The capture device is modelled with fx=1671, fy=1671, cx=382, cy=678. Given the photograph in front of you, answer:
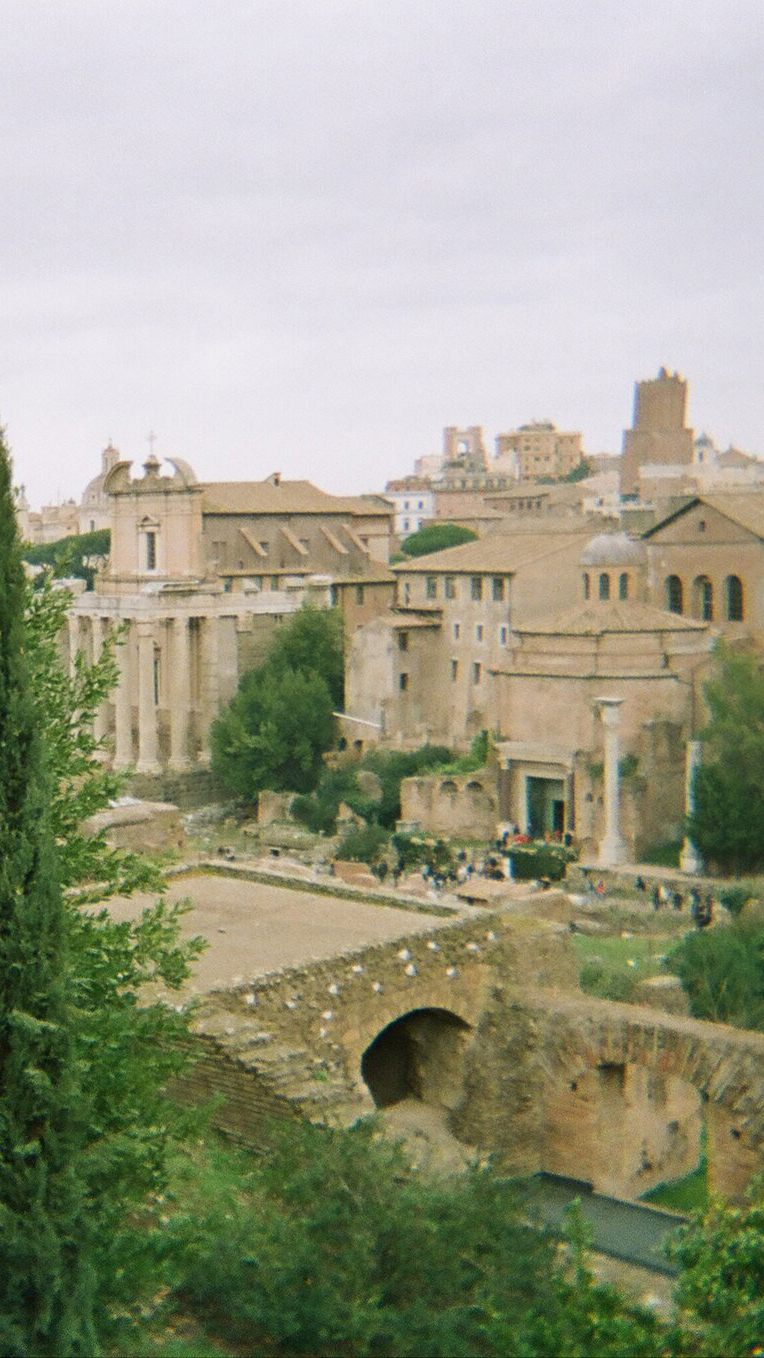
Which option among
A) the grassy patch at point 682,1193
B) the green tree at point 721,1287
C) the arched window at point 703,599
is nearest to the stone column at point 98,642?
the arched window at point 703,599

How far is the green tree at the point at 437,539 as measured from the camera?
235ft

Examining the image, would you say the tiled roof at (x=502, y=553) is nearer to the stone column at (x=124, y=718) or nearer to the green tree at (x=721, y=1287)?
the stone column at (x=124, y=718)

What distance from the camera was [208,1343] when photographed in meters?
8.46

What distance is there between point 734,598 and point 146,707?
52.0 feet

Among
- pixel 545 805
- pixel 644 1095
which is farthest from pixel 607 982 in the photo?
pixel 545 805

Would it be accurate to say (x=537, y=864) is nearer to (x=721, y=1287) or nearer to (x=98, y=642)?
(x=98, y=642)

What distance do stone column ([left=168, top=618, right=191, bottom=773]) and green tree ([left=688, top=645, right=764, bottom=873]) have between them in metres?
16.8

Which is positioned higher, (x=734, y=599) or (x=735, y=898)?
(x=734, y=599)

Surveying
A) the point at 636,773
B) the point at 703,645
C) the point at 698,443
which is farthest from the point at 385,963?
the point at 698,443

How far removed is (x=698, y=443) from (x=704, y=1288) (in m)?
111

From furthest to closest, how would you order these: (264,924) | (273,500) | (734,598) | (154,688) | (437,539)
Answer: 1. (437,539)
2. (273,500)
3. (154,688)
4. (734,598)
5. (264,924)

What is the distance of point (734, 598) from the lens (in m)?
37.9

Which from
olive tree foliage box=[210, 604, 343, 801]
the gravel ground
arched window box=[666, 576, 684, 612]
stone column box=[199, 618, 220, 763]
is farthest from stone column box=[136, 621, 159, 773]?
the gravel ground

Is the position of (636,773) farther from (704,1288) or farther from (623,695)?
(704,1288)
